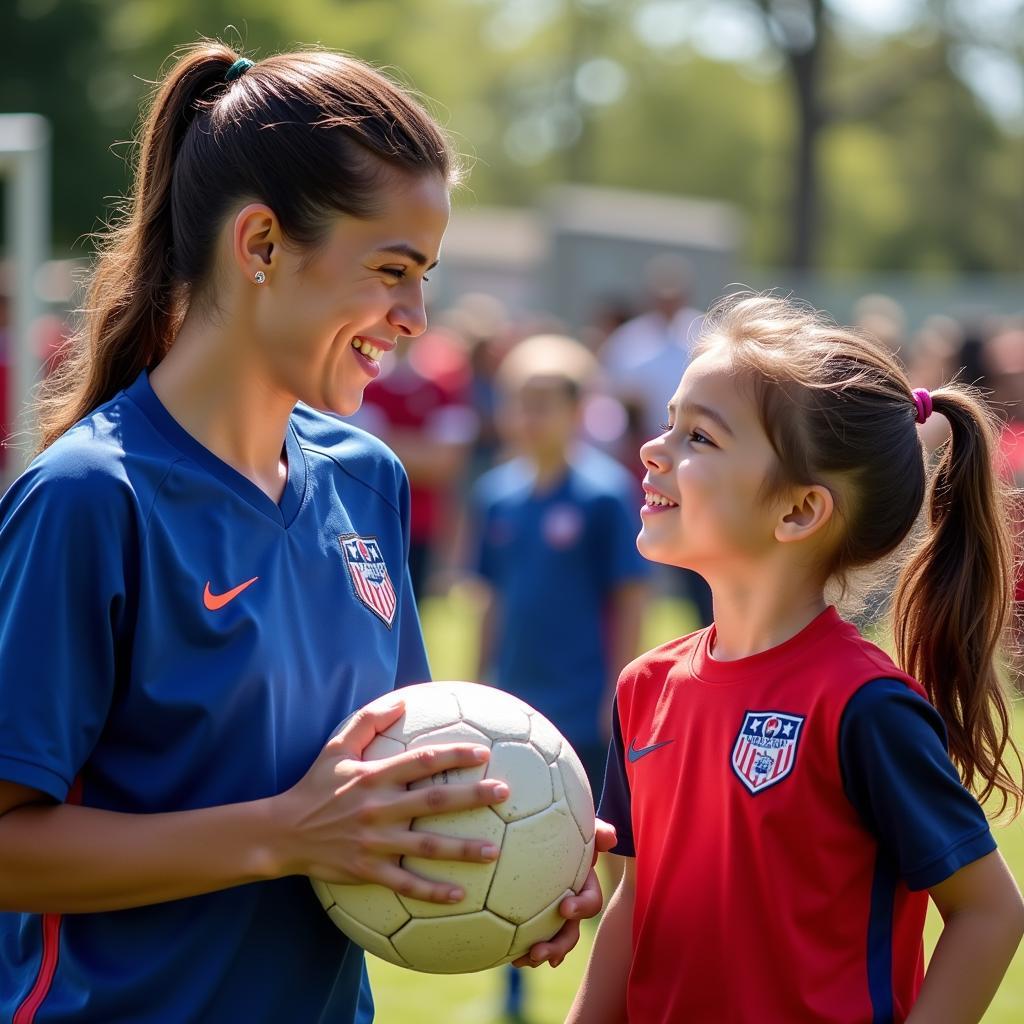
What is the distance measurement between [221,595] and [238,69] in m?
0.92

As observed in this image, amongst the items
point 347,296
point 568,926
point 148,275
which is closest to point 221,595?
point 347,296

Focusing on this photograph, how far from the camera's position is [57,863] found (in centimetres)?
205

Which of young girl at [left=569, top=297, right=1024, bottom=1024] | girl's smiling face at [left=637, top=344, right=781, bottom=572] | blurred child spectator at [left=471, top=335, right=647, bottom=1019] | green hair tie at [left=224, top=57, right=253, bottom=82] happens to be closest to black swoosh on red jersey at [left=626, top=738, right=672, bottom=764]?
young girl at [left=569, top=297, right=1024, bottom=1024]

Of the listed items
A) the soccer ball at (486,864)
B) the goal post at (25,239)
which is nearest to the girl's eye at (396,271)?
the soccer ball at (486,864)

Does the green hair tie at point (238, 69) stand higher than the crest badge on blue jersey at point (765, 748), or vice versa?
the green hair tie at point (238, 69)

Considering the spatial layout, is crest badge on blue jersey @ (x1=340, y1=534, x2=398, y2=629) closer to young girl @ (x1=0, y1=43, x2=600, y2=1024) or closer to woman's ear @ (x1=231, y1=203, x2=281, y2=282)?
young girl @ (x1=0, y1=43, x2=600, y2=1024)

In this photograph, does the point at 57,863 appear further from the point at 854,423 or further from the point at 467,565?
the point at 467,565

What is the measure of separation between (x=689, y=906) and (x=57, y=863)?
102 cm

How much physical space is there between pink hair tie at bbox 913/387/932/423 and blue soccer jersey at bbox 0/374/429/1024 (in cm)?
109

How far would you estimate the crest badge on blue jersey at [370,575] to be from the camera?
2.50 metres

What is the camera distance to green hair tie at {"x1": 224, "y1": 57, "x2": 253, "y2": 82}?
97.7 inches

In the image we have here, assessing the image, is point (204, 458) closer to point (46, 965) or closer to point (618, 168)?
point (46, 965)

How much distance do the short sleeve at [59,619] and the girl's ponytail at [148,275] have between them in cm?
41

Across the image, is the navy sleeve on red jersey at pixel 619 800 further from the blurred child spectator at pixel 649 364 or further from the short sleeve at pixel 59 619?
the blurred child spectator at pixel 649 364
